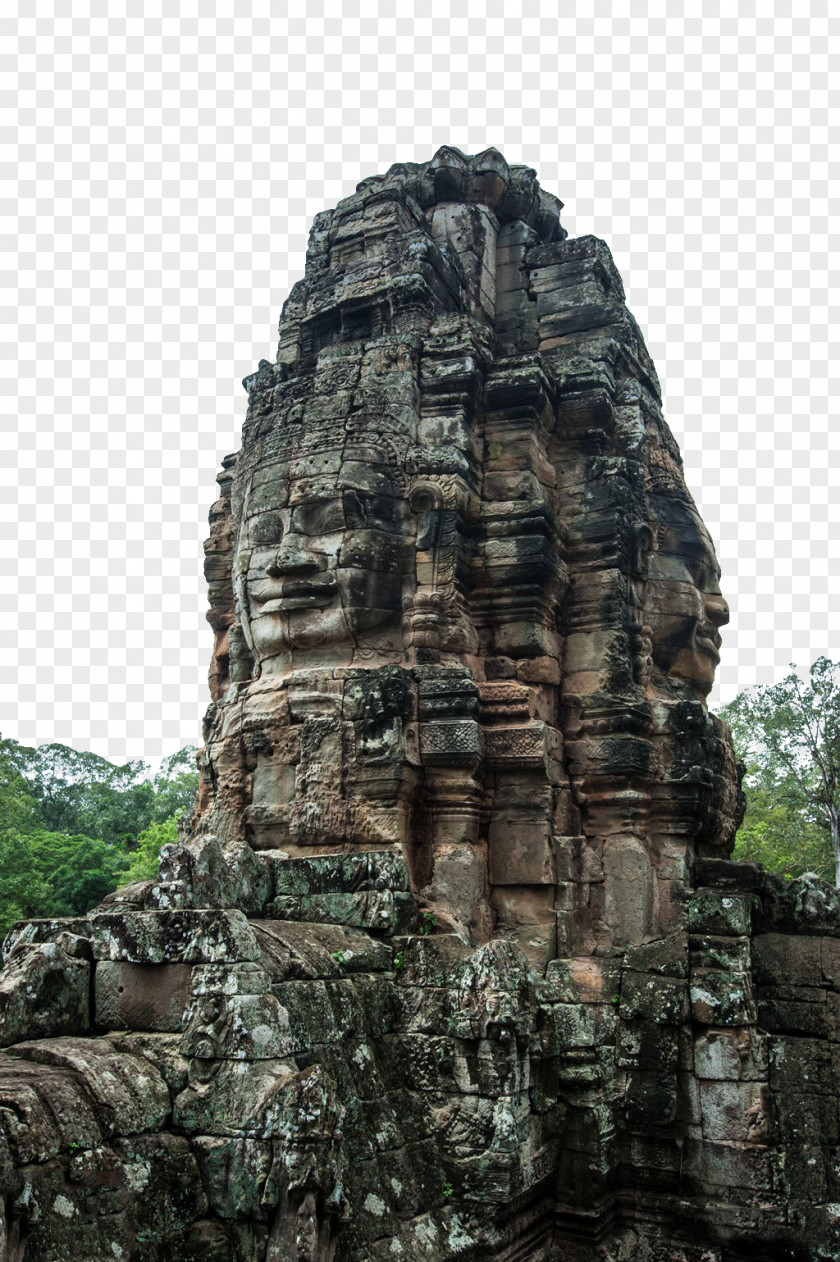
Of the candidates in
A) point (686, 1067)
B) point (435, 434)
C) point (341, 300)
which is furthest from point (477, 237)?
point (686, 1067)

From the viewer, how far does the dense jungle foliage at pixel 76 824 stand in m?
→ 28.9

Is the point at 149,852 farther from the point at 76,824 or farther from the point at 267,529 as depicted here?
the point at 267,529

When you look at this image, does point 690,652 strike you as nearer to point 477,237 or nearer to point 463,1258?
point 477,237

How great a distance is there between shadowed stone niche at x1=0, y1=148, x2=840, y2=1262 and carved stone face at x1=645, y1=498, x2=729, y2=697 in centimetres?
3

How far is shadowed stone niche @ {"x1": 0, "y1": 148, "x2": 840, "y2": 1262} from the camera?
5.43 m

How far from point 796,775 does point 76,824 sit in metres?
27.9

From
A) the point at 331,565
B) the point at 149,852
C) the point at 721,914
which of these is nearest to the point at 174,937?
the point at 331,565

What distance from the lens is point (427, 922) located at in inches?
325

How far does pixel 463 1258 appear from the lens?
643 centimetres

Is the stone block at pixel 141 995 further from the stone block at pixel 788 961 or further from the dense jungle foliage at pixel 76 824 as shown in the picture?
the dense jungle foliage at pixel 76 824

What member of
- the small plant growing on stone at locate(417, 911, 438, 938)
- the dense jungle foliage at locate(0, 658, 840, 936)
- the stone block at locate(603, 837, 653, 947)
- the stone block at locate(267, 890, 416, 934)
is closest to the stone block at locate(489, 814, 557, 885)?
the stone block at locate(603, 837, 653, 947)

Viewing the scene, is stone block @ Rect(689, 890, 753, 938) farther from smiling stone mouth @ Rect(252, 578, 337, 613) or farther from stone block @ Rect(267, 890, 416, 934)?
smiling stone mouth @ Rect(252, 578, 337, 613)

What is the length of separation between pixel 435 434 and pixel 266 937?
502cm

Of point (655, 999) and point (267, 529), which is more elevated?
point (267, 529)
